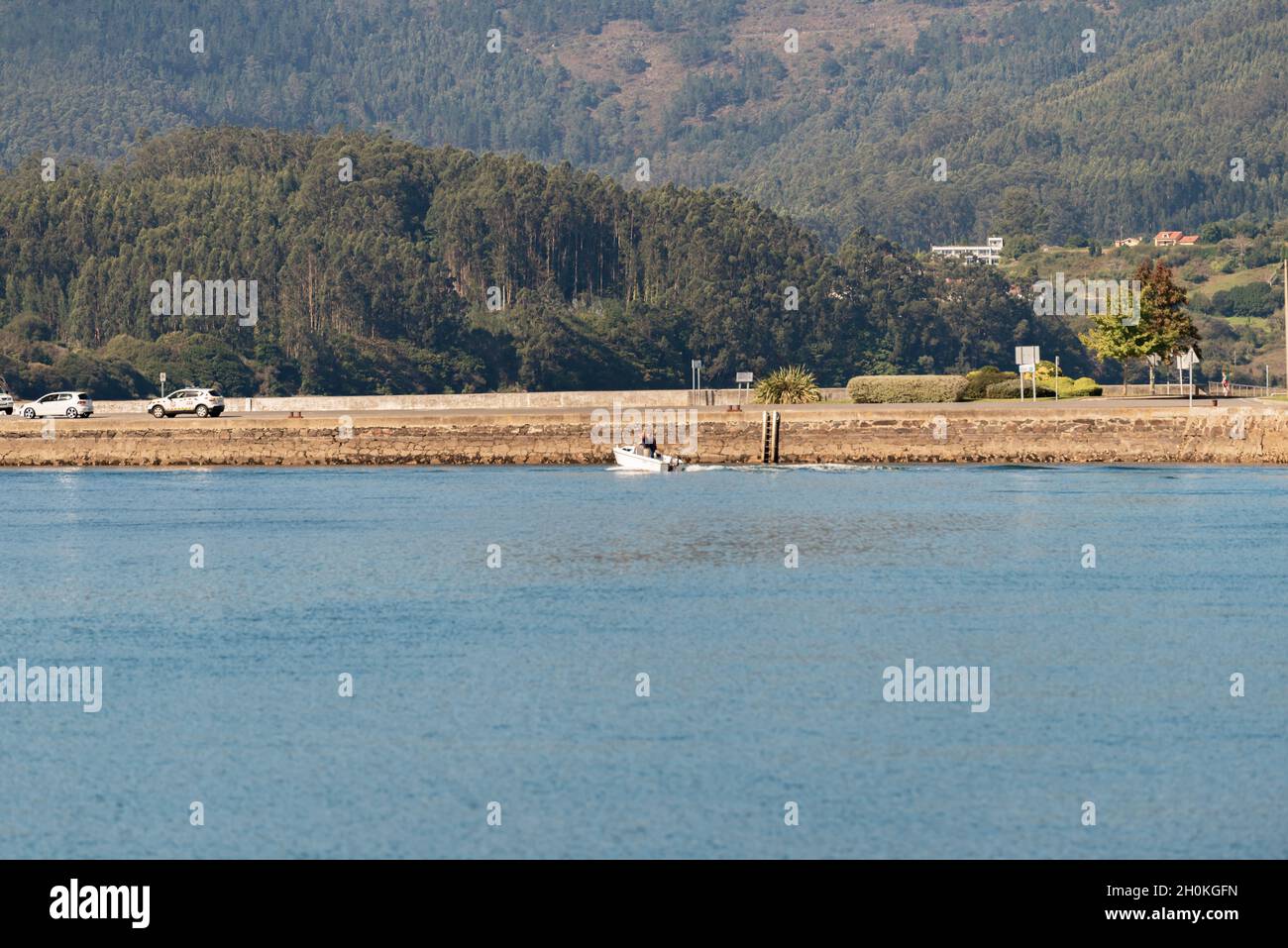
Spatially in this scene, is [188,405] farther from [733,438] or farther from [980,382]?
[980,382]

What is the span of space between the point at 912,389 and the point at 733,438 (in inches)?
776

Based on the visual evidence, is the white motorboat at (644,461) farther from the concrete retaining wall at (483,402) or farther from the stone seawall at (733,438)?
the concrete retaining wall at (483,402)

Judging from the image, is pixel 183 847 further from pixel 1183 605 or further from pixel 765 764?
pixel 1183 605

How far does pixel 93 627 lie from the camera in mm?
49844

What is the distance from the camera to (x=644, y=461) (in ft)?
324

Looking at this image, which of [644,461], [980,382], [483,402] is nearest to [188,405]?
[483,402]

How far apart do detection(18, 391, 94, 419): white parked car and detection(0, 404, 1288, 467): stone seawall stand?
6027mm

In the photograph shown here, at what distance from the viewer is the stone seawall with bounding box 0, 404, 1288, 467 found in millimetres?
93562

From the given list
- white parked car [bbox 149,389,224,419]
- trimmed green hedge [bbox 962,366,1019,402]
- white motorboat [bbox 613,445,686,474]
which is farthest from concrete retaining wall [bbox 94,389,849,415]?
white motorboat [bbox 613,445,686,474]

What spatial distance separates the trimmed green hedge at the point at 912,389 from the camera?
116 m

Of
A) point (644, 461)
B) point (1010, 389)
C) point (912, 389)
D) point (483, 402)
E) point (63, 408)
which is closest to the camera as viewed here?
point (644, 461)

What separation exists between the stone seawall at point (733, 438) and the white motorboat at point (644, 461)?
8.45 ft

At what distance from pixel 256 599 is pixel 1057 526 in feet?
102
